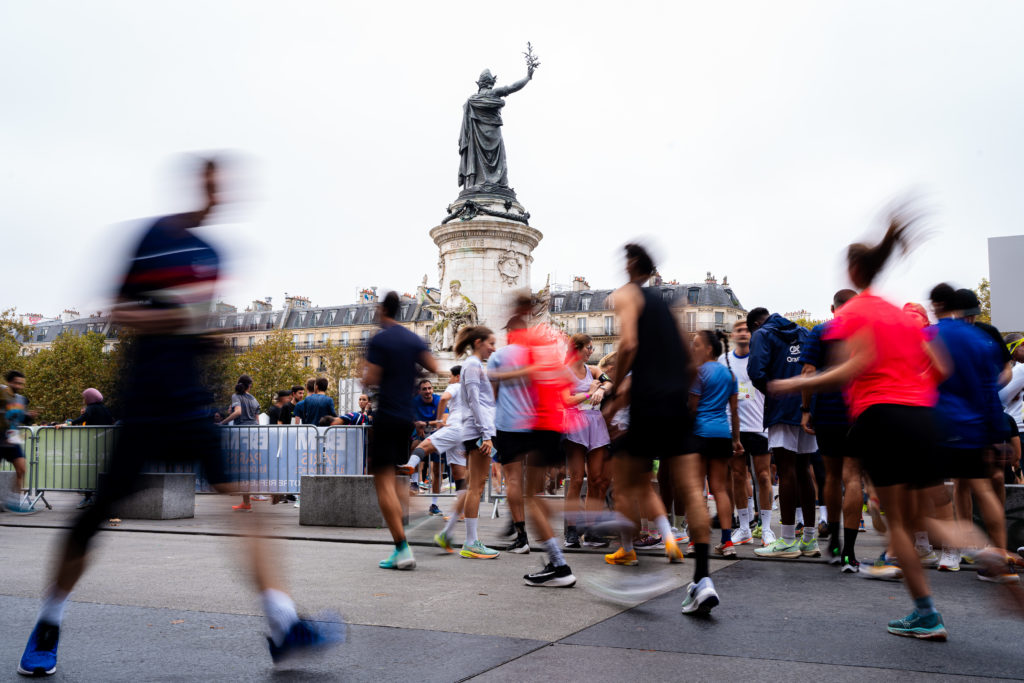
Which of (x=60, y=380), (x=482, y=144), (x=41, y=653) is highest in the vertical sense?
(x=482, y=144)

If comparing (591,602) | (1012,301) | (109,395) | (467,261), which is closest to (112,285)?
(109,395)

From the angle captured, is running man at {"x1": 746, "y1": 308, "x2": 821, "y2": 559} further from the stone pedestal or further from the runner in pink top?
the stone pedestal

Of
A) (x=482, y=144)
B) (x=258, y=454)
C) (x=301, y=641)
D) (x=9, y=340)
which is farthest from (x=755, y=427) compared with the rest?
(x=9, y=340)

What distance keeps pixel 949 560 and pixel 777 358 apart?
2126 mm

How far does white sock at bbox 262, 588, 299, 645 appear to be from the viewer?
3656mm

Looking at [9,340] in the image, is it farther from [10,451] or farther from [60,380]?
[10,451]

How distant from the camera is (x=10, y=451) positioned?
36.8 feet

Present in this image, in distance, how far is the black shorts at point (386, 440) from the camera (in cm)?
641

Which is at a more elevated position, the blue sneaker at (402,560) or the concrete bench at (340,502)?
the concrete bench at (340,502)

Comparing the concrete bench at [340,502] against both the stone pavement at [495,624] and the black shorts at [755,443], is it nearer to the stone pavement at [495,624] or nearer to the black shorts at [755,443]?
the stone pavement at [495,624]

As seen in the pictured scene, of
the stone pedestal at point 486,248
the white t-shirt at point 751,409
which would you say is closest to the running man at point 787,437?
the white t-shirt at point 751,409

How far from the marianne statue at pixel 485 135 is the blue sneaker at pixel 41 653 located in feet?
81.9

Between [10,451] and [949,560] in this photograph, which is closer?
[949,560]

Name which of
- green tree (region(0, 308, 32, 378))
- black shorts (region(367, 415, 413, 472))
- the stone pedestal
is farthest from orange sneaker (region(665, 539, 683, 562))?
green tree (region(0, 308, 32, 378))
